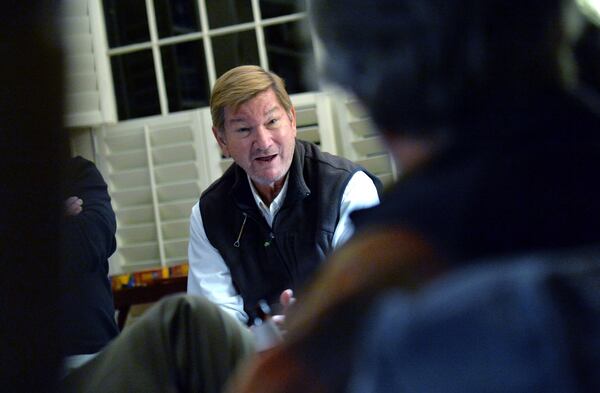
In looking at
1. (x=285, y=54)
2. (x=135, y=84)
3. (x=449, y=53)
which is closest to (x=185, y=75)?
(x=135, y=84)

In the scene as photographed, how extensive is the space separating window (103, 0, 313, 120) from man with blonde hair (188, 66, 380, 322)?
2.25 meters

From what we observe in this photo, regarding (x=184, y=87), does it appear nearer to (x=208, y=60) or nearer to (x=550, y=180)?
(x=208, y=60)

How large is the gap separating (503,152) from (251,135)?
1.93 m

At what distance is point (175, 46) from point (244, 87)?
2.52 m

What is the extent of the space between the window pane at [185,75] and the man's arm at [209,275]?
2296 mm

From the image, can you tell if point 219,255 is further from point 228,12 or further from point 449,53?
point 228,12

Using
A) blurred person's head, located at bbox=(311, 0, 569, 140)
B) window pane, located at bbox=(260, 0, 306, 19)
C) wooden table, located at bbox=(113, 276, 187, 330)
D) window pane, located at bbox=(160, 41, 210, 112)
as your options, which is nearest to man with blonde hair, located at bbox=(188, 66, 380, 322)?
wooden table, located at bbox=(113, 276, 187, 330)

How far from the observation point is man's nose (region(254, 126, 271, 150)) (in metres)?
2.59

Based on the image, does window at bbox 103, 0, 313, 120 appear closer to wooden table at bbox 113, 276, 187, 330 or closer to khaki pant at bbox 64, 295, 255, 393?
wooden table at bbox 113, 276, 187, 330

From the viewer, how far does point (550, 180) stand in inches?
27.8

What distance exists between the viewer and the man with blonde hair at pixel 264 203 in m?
2.53

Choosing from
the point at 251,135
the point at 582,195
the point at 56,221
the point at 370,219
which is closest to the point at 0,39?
the point at 56,221

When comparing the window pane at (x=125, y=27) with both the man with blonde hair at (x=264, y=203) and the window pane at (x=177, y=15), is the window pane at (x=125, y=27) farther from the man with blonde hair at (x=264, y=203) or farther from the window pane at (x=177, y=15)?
the man with blonde hair at (x=264, y=203)

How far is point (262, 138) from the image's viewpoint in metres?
2.60
